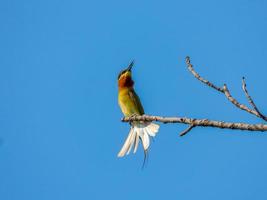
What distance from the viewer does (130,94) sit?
823cm

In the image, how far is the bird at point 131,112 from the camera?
6539 millimetres

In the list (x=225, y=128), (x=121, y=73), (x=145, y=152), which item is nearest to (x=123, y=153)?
(x=145, y=152)

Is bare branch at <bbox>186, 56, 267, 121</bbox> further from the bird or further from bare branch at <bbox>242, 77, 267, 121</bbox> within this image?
the bird

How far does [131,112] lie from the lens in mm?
8094

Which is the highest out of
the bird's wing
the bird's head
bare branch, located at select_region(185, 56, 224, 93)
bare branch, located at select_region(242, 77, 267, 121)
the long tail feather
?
the bird's head

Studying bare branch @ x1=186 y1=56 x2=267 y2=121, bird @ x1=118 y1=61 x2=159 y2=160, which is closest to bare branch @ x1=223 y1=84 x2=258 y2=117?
bare branch @ x1=186 y1=56 x2=267 y2=121

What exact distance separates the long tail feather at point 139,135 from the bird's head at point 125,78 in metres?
1.53

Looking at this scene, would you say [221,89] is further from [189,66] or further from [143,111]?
[143,111]

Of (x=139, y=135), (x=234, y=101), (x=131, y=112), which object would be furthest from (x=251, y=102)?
(x=131, y=112)

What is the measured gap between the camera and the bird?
21.5ft

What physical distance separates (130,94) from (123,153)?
2.10 m

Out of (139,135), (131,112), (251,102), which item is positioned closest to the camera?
(251,102)

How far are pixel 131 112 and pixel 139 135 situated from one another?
4.48ft

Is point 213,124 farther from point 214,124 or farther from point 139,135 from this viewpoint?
point 139,135
